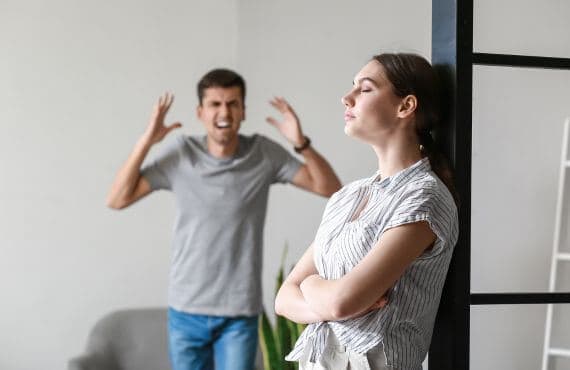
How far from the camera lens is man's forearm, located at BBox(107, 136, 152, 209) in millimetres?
3105

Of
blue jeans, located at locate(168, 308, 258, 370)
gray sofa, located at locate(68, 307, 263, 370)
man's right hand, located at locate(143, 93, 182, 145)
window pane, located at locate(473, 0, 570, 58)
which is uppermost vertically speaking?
window pane, located at locate(473, 0, 570, 58)

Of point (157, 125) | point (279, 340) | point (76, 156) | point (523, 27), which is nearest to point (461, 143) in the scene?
point (523, 27)

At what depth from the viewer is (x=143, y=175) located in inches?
125

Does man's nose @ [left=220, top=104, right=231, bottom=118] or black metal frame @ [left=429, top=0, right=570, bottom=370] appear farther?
man's nose @ [left=220, top=104, right=231, bottom=118]

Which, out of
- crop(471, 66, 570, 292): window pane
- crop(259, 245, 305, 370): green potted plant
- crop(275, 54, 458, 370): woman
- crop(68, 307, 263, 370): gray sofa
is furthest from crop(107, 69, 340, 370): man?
crop(471, 66, 570, 292): window pane

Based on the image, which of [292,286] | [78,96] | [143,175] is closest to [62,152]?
[78,96]

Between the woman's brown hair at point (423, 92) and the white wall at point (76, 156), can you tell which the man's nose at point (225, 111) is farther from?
the woman's brown hair at point (423, 92)

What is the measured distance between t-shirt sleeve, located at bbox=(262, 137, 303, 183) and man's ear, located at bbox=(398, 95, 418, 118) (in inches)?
66.7

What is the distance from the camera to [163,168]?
315cm

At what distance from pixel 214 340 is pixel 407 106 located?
1.86 metres

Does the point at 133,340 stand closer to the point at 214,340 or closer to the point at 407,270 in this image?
the point at 214,340

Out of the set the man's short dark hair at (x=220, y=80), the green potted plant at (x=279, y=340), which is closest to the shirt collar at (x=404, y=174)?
the man's short dark hair at (x=220, y=80)

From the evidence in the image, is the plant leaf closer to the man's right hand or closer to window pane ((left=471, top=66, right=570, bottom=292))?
the man's right hand

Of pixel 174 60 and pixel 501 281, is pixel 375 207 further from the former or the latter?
pixel 174 60
